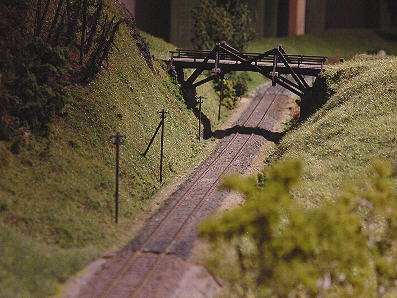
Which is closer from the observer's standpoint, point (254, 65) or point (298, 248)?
point (298, 248)

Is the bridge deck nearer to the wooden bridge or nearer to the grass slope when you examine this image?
the wooden bridge

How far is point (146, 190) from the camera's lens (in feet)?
108

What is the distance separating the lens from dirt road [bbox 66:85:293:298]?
2273 cm

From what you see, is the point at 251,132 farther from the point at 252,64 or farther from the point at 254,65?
the point at 252,64

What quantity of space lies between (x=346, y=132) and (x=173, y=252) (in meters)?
18.0

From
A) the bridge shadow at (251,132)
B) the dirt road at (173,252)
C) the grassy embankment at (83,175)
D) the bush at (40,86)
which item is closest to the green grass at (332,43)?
the bridge shadow at (251,132)

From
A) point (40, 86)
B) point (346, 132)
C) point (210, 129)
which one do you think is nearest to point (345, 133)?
point (346, 132)

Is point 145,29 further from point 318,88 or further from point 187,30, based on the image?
point 318,88

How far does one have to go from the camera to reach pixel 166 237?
2670cm

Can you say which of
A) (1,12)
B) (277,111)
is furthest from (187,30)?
(1,12)

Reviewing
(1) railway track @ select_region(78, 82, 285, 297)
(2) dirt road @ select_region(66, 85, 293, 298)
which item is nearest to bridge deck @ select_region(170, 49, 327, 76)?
(1) railway track @ select_region(78, 82, 285, 297)

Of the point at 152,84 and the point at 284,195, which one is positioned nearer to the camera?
the point at 284,195

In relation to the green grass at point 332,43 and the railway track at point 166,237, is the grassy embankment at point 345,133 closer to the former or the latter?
the railway track at point 166,237

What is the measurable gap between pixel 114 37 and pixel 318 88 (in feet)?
59.9
